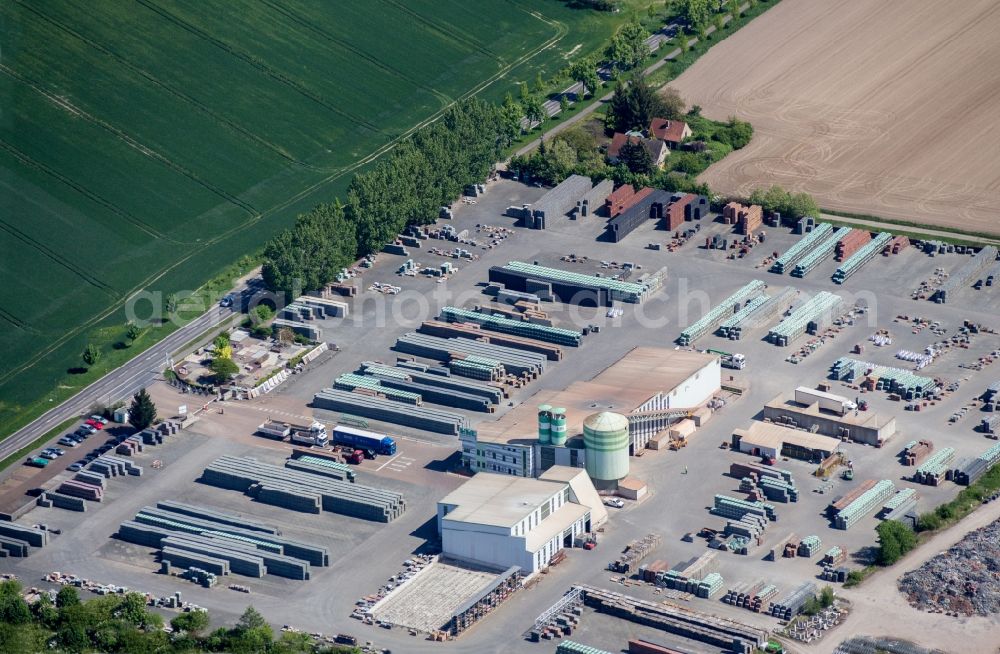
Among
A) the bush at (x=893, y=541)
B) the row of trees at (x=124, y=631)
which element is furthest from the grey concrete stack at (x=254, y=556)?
the bush at (x=893, y=541)

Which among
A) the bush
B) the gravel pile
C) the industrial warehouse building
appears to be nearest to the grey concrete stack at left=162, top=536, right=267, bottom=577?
the industrial warehouse building

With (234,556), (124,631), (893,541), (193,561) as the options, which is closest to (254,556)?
(234,556)

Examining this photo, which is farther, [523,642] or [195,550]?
[195,550]

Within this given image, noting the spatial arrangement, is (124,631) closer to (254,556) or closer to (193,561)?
(193,561)

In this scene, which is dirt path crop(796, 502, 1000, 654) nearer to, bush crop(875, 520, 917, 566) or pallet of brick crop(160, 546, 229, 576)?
bush crop(875, 520, 917, 566)

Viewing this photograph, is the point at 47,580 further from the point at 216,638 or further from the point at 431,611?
the point at 431,611

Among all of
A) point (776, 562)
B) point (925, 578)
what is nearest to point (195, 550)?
point (776, 562)
